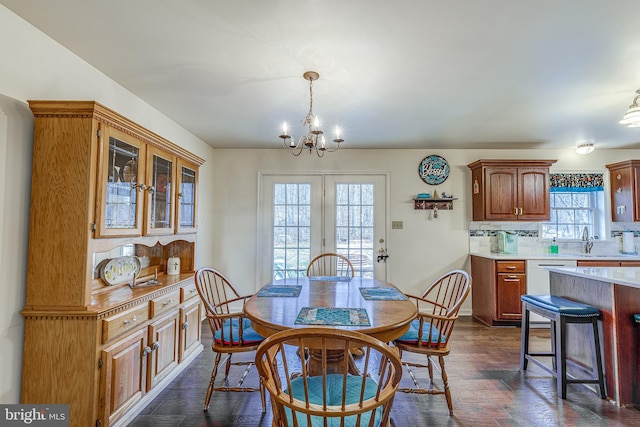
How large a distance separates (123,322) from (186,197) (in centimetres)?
136

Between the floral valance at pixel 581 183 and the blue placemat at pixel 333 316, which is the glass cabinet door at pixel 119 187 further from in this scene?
the floral valance at pixel 581 183

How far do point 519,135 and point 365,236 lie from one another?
7.61 ft

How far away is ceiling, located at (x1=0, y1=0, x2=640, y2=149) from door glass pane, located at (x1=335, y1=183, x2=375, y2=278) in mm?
1259

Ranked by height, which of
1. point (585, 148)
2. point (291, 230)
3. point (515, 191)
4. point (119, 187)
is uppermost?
point (585, 148)

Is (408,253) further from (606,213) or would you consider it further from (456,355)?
(606,213)

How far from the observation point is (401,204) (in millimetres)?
4430

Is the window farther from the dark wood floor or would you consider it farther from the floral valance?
the dark wood floor

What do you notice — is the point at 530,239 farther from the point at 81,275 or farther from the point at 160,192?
the point at 81,275

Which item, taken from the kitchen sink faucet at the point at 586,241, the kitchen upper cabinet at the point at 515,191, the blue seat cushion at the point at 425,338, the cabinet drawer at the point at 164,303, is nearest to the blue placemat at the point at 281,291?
the cabinet drawer at the point at 164,303

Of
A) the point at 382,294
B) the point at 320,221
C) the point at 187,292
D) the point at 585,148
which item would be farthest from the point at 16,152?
the point at 585,148

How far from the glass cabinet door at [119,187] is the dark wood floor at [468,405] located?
1267 mm

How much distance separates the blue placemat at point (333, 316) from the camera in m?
1.65

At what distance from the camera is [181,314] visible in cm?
262

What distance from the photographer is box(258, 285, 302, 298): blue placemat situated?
2322 mm
